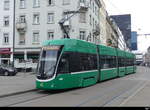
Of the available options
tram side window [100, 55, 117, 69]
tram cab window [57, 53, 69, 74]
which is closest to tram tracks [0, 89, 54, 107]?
tram cab window [57, 53, 69, 74]

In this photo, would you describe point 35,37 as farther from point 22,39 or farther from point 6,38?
point 6,38

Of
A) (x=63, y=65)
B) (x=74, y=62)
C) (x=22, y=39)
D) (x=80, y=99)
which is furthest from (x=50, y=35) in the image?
(x=80, y=99)

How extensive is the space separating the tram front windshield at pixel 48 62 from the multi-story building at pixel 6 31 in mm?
32425

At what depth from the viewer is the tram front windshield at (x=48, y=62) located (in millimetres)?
15209

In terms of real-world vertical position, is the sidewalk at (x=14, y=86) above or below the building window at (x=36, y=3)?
below

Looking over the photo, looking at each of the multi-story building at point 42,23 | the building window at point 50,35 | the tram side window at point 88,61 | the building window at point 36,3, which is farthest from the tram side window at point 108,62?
the building window at point 36,3

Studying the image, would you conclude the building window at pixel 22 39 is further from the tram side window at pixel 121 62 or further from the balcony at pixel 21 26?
the tram side window at pixel 121 62

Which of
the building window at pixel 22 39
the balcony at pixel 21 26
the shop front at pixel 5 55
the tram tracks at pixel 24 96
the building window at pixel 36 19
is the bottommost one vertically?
the tram tracks at pixel 24 96

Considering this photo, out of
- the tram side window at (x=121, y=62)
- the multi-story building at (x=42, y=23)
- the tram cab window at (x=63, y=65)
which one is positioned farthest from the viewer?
the multi-story building at (x=42, y=23)

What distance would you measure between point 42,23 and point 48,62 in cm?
3156

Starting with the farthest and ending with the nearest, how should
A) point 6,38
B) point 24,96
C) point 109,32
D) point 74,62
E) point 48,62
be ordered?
point 109,32
point 6,38
point 74,62
point 48,62
point 24,96

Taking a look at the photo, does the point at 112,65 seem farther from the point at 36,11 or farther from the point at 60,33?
the point at 36,11

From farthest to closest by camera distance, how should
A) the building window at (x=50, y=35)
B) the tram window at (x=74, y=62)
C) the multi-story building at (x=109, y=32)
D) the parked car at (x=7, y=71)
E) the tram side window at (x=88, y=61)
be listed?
the multi-story building at (x=109, y=32)
the building window at (x=50, y=35)
the parked car at (x=7, y=71)
the tram side window at (x=88, y=61)
the tram window at (x=74, y=62)

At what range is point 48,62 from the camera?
50.7 ft
